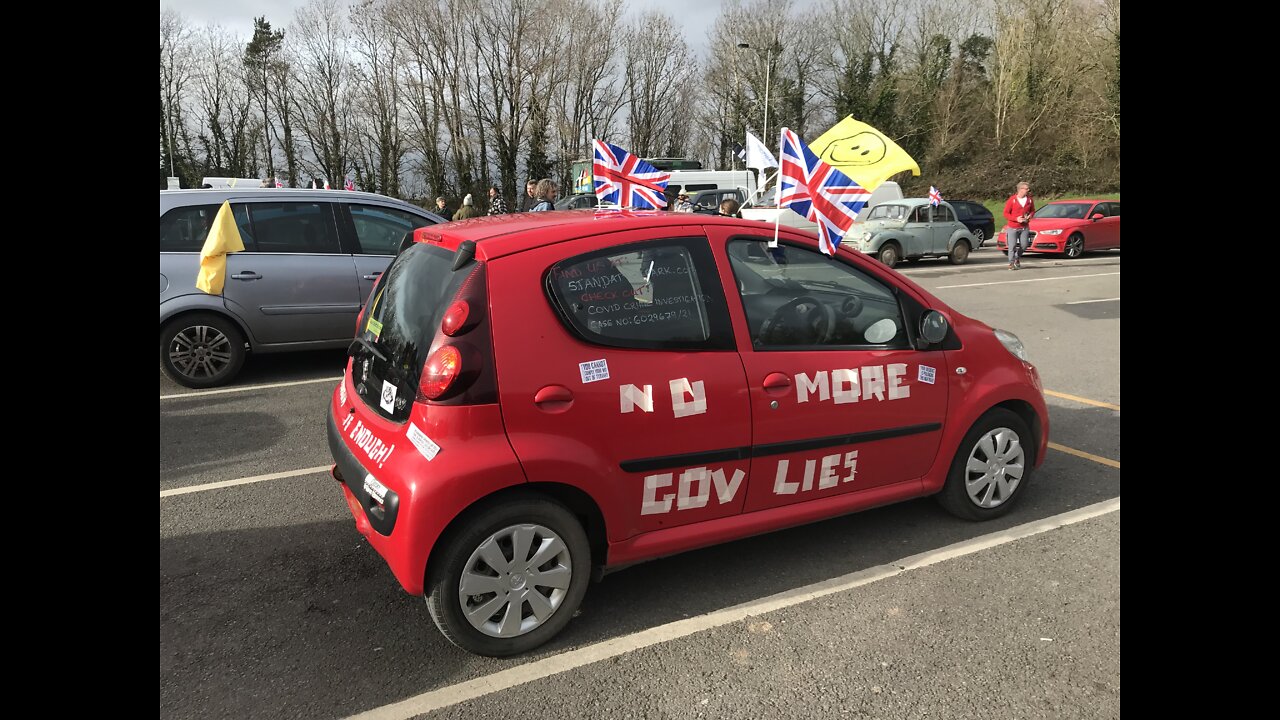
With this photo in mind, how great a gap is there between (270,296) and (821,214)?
5.32 meters

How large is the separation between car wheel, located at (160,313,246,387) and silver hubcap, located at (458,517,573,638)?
5.17 meters

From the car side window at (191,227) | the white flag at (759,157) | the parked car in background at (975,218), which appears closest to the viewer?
the white flag at (759,157)

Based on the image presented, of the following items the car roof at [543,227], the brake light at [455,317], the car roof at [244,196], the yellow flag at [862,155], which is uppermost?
the car roof at [244,196]

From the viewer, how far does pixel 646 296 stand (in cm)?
301

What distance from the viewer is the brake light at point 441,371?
8.59ft

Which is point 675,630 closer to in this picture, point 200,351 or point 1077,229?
point 200,351

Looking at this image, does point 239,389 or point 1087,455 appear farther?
point 239,389

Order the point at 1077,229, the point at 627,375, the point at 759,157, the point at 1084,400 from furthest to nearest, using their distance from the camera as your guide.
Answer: the point at 1077,229, the point at 1084,400, the point at 759,157, the point at 627,375

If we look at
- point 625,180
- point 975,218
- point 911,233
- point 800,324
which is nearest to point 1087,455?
point 800,324

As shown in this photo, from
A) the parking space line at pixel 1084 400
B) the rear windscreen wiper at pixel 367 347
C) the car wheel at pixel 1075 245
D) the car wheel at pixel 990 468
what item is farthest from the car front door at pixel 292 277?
the car wheel at pixel 1075 245

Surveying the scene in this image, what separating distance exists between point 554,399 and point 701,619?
114 centimetres

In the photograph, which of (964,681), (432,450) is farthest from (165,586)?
(964,681)

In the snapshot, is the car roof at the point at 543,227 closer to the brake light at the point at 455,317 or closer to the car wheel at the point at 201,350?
the brake light at the point at 455,317

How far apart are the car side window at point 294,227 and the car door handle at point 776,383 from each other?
5472mm
